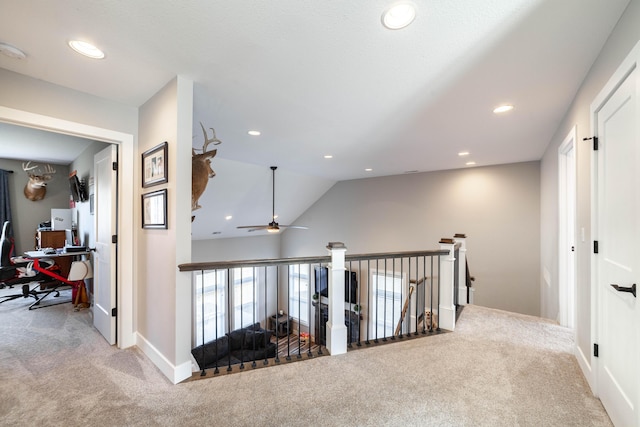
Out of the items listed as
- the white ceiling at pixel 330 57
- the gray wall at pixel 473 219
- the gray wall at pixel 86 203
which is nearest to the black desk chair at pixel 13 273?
the gray wall at pixel 86 203

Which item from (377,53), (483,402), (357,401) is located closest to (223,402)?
(357,401)

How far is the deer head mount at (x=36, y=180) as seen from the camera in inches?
196

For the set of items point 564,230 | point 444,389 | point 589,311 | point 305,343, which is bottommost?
point 305,343

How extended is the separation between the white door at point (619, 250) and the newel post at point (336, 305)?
6.01 feet

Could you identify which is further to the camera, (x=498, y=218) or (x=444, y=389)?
(x=498, y=218)

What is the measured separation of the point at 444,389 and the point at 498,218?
14.9ft

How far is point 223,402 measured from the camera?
1.79 metres

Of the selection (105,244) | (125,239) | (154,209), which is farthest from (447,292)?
(105,244)

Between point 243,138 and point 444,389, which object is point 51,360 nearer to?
point 243,138

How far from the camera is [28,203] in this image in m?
5.29

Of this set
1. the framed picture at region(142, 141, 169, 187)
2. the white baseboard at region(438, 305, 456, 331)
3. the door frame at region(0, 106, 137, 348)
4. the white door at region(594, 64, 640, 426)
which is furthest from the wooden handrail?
the white door at region(594, 64, 640, 426)

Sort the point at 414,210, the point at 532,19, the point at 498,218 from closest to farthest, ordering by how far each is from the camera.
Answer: the point at 532,19, the point at 498,218, the point at 414,210

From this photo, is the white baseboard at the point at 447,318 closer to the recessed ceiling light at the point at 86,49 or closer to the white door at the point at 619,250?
the white door at the point at 619,250

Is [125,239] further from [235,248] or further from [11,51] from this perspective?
[235,248]
